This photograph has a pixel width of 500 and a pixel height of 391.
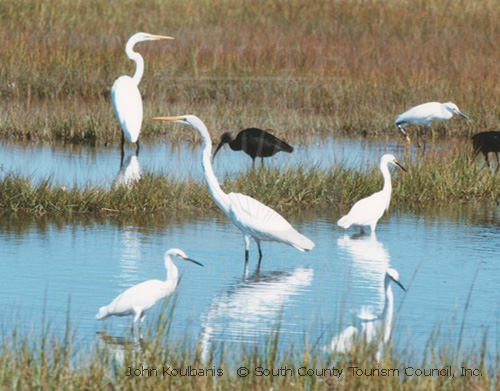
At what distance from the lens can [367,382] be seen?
4121mm

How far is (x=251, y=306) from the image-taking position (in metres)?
6.09

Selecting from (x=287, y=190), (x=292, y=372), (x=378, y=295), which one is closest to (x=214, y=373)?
(x=292, y=372)

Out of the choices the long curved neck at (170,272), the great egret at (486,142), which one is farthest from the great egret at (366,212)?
the great egret at (486,142)

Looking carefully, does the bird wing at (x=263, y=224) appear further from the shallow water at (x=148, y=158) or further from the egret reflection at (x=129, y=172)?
the shallow water at (x=148, y=158)

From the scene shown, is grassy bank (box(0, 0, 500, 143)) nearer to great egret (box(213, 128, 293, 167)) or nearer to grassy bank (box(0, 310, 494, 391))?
great egret (box(213, 128, 293, 167))

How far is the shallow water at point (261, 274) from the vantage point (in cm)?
556

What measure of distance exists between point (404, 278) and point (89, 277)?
2.50 metres

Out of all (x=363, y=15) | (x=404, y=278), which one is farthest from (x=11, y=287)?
(x=363, y=15)

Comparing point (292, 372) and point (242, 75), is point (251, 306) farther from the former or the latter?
point (242, 75)

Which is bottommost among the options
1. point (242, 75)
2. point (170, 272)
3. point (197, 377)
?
point (197, 377)

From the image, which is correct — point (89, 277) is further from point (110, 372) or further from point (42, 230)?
point (110, 372)

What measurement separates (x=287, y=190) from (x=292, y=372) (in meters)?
5.55

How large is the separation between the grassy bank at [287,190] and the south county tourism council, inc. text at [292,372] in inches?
194

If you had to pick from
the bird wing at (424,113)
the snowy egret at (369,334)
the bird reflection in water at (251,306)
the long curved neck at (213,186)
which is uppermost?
the bird wing at (424,113)
